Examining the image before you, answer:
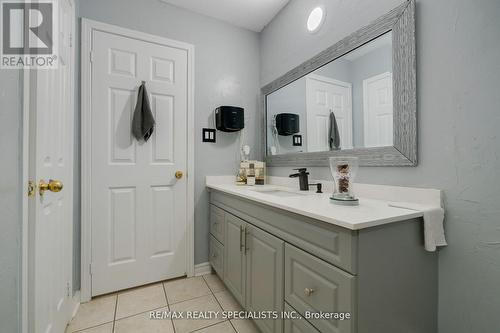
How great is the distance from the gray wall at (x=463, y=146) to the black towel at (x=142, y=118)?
1787mm

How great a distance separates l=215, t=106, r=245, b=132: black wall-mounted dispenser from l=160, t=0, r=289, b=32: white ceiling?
91cm

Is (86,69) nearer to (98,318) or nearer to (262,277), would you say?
(98,318)

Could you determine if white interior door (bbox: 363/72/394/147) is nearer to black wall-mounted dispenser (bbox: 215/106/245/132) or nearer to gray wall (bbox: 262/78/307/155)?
gray wall (bbox: 262/78/307/155)

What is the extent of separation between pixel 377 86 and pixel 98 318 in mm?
2331

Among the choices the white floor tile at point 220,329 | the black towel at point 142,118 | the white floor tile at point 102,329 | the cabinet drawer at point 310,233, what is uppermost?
the black towel at point 142,118

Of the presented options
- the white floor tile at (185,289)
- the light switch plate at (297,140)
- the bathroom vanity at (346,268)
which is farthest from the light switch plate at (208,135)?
the white floor tile at (185,289)

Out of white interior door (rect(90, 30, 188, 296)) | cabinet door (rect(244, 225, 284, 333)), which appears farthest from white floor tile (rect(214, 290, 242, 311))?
white interior door (rect(90, 30, 188, 296))

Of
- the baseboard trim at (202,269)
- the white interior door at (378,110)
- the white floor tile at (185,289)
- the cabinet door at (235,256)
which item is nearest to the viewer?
the white interior door at (378,110)

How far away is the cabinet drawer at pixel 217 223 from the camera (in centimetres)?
182

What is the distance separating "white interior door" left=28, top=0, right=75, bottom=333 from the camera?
0.86 m

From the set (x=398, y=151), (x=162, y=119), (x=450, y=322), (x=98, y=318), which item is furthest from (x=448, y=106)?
(x=98, y=318)

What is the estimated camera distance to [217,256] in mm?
1907

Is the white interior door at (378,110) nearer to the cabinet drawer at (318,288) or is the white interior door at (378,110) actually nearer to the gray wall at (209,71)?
the cabinet drawer at (318,288)

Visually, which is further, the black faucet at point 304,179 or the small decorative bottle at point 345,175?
the black faucet at point 304,179
